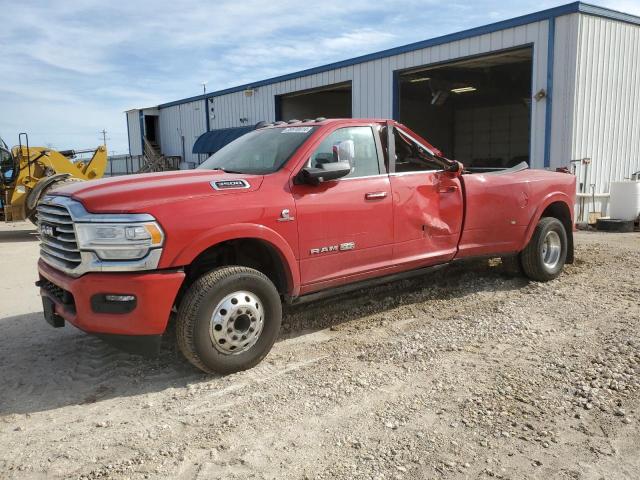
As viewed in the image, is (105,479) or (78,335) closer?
(105,479)

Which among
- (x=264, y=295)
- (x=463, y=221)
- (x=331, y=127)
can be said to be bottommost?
(x=264, y=295)

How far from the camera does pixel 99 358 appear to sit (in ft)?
14.8

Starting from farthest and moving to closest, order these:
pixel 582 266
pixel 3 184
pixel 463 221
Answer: pixel 3 184 → pixel 582 266 → pixel 463 221

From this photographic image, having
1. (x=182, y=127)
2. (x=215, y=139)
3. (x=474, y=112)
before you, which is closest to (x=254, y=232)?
(x=215, y=139)

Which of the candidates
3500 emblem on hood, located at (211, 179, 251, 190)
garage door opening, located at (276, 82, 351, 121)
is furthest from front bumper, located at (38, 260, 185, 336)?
garage door opening, located at (276, 82, 351, 121)

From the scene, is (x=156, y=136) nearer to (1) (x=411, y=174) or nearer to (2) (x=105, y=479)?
(1) (x=411, y=174)

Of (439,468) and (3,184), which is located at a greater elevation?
(3,184)

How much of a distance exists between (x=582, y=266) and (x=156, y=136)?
87.9ft

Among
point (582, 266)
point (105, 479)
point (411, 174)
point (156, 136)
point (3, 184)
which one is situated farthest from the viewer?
point (156, 136)

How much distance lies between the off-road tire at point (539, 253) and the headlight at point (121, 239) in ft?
14.8

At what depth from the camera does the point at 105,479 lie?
2822 millimetres

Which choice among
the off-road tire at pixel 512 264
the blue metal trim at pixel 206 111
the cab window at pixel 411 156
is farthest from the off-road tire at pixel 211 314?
the blue metal trim at pixel 206 111

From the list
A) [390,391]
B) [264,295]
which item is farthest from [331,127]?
[390,391]

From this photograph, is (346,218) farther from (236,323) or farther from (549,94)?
(549,94)
